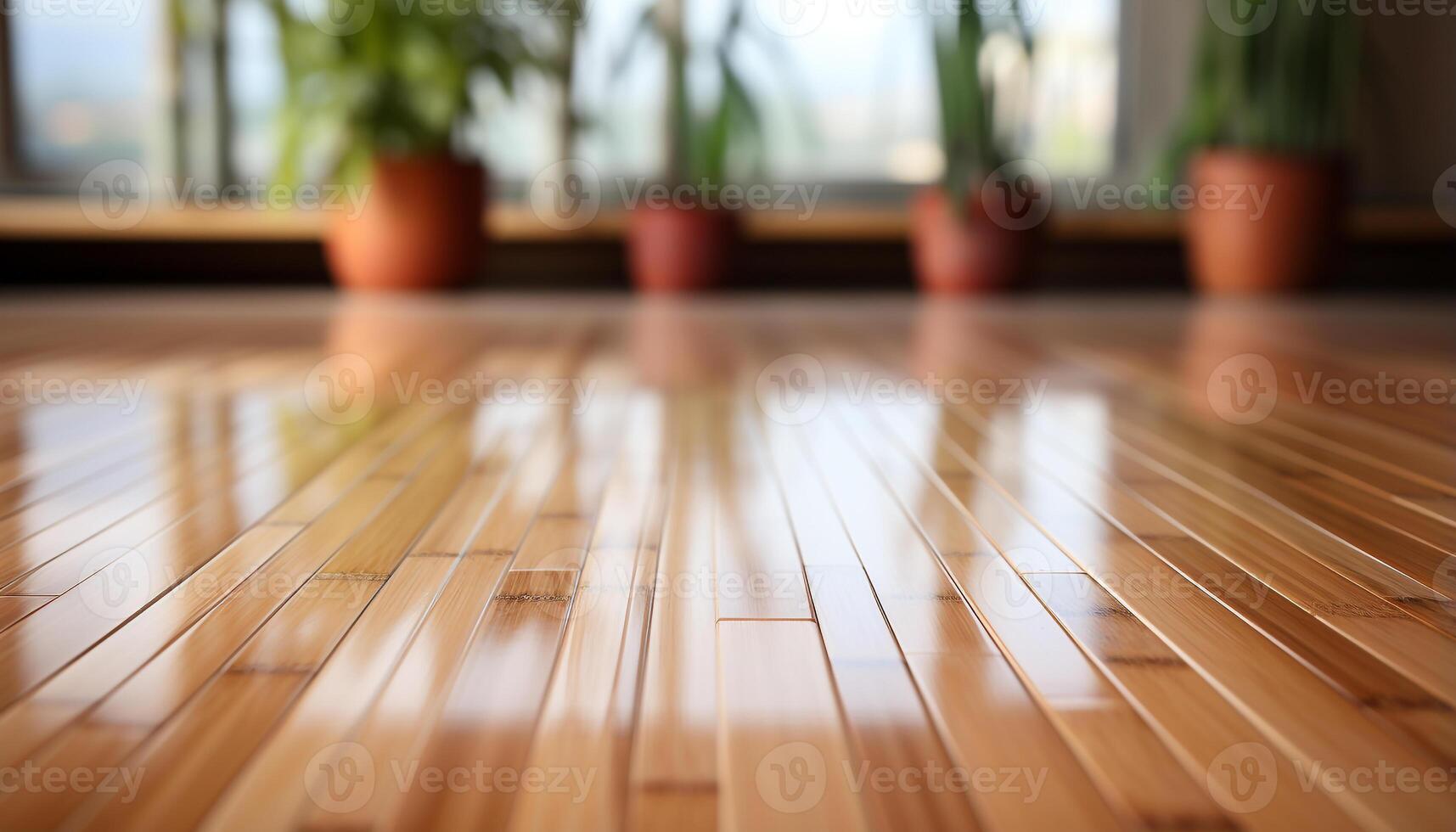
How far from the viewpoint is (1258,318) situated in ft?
8.68

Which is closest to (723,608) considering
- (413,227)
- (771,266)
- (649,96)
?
(413,227)

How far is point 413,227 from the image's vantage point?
305cm

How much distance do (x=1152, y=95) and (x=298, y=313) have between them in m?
2.32

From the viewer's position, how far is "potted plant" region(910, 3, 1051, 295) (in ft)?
10.0

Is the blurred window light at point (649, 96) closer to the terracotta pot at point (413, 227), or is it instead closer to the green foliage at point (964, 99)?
the green foliage at point (964, 99)

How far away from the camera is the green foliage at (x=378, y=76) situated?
117 inches

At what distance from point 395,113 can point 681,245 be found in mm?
744

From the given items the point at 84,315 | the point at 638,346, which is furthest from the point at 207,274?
the point at 638,346

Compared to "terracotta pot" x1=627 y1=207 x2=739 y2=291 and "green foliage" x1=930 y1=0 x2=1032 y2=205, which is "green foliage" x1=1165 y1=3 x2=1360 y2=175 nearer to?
"green foliage" x1=930 y1=0 x2=1032 y2=205

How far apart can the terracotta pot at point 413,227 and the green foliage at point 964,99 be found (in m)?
1.12

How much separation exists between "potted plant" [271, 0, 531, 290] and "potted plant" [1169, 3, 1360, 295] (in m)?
1.66

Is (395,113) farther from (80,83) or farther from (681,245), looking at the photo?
(80,83)

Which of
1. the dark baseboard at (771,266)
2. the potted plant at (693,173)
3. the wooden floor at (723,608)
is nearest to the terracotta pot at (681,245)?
the potted plant at (693,173)

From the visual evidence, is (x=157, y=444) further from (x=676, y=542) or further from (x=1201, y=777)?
(x=1201, y=777)
